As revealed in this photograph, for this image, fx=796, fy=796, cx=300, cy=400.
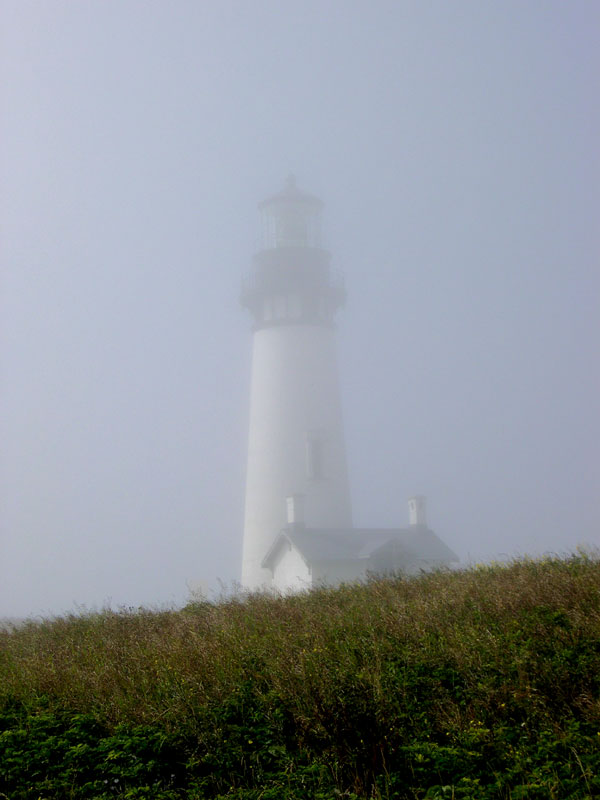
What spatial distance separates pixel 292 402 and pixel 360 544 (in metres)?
6.84

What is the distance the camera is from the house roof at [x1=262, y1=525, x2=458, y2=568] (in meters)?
30.1

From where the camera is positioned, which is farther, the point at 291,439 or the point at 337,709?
the point at 291,439

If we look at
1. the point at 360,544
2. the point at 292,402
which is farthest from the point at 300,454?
the point at 360,544

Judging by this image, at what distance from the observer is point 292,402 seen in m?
34.4

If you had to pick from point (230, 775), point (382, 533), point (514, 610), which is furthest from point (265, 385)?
point (230, 775)

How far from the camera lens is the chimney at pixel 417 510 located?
117 feet

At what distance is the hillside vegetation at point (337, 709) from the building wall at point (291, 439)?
83.4ft

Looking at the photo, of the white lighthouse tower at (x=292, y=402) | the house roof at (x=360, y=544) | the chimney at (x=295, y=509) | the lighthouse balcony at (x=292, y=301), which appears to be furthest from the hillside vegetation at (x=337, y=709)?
the lighthouse balcony at (x=292, y=301)

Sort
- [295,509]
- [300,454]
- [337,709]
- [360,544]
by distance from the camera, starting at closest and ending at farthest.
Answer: [337,709] < [360,544] < [295,509] < [300,454]

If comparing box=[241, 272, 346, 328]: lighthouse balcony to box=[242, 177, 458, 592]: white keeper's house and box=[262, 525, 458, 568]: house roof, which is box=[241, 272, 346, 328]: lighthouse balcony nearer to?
box=[242, 177, 458, 592]: white keeper's house

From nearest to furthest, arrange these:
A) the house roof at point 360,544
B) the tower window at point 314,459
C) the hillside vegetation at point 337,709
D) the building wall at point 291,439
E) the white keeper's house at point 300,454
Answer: the hillside vegetation at point 337,709 < the house roof at point 360,544 < the white keeper's house at point 300,454 < the building wall at point 291,439 < the tower window at point 314,459

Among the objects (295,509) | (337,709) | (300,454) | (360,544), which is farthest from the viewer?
(300,454)

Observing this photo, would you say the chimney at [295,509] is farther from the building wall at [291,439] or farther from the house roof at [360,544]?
the building wall at [291,439]

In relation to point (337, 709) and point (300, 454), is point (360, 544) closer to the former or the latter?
point (300, 454)
